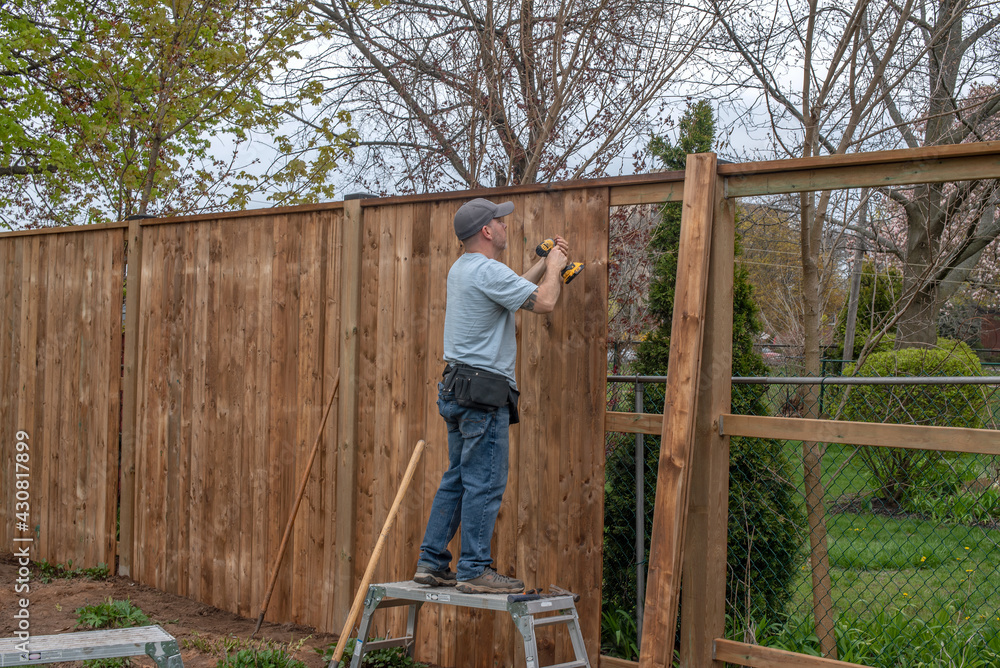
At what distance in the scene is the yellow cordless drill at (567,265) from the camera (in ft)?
10.9

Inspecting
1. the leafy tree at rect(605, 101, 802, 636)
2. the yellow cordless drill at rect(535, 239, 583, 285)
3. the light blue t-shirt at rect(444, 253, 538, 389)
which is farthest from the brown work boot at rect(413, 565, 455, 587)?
the yellow cordless drill at rect(535, 239, 583, 285)

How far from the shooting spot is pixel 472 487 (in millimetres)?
3328

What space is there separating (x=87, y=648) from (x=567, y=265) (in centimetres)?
221

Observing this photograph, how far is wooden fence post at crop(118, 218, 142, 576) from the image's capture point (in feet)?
17.7

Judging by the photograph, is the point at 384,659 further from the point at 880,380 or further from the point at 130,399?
the point at 130,399

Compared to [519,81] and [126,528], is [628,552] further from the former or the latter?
[519,81]

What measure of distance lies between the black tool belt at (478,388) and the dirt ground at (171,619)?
1668 millimetres

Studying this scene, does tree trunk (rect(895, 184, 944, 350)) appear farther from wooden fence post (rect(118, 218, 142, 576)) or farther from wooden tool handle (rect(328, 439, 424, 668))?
wooden fence post (rect(118, 218, 142, 576))

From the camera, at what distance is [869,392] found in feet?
26.3

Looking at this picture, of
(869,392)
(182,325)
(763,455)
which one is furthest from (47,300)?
(869,392)

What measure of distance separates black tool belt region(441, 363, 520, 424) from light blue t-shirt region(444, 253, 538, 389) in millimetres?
45

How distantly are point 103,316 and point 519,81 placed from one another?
382 centimetres

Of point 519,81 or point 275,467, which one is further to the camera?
point 519,81
